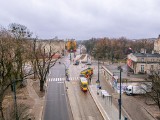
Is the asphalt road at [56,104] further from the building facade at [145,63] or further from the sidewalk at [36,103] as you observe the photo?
the building facade at [145,63]

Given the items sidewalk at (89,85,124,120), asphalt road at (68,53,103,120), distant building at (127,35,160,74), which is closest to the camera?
sidewalk at (89,85,124,120)

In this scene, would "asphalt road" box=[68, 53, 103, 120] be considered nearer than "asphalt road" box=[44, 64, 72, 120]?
Yes

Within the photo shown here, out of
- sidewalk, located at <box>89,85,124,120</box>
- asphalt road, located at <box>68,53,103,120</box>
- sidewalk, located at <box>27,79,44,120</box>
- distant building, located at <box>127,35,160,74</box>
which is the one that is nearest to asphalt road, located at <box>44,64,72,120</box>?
sidewalk, located at <box>27,79,44,120</box>

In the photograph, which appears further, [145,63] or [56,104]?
[145,63]

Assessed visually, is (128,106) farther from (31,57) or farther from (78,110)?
(31,57)

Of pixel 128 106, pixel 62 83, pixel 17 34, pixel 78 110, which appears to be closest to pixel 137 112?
pixel 128 106

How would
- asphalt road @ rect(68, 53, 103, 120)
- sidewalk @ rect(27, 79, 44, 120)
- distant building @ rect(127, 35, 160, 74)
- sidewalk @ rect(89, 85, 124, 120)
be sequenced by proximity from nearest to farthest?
sidewalk @ rect(89, 85, 124, 120) → asphalt road @ rect(68, 53, 103, 120) → sidewalk @ rect(27, 79, 44, 120) → distant building @ rect(127, 35, 160, 74)

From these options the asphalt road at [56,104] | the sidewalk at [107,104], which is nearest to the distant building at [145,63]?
the sidewalk at [107,104]

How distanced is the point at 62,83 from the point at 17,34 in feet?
48.1

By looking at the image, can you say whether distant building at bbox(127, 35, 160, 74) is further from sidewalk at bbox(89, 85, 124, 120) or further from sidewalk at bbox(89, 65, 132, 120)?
sidewalk at bbox(89, 85, 124, 120)

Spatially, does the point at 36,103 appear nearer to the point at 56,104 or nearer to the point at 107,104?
the point at 56,104

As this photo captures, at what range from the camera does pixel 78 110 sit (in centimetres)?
3369

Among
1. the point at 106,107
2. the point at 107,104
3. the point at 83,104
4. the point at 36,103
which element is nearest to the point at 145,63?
the point at 107,104

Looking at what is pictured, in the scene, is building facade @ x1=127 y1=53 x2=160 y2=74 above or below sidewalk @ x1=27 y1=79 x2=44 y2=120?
above
